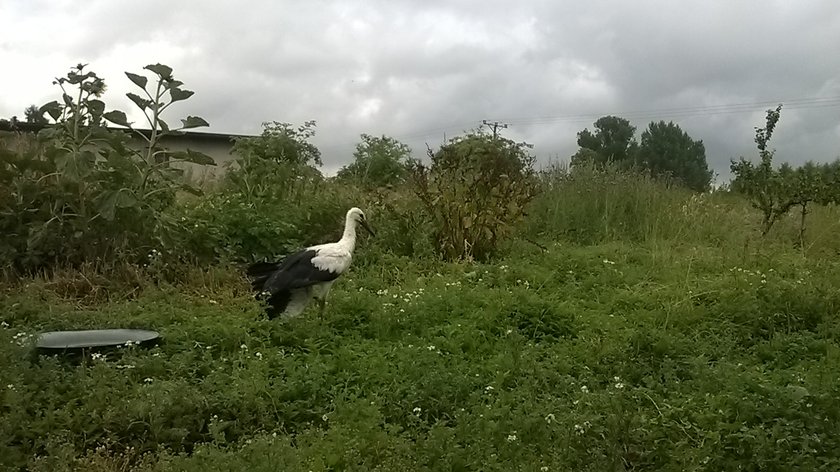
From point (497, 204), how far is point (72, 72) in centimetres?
442

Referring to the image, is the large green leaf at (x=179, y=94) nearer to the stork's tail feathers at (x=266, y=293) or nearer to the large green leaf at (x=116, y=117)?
the large green leaf at (x=116, y=117)

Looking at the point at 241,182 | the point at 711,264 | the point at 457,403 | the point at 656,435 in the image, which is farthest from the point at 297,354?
the point at 241,182

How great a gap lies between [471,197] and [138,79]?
11.9 feet

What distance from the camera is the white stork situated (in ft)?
19.8

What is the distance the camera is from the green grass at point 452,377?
12.0ft

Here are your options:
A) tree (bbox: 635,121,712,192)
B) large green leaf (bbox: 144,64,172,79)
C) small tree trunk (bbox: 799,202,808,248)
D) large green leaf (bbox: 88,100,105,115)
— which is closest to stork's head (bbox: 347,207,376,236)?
large green leaf (bbox: 144,64,172,79)

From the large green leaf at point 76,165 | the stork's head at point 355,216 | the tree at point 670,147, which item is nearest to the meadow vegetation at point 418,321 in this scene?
the large green leaf at point 76,165

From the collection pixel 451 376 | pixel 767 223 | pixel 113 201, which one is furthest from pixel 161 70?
pixel 767 223

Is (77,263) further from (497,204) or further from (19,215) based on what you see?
(497,204)

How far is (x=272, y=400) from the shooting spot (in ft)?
14.6

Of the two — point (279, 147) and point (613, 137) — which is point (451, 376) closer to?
point (279, 147)

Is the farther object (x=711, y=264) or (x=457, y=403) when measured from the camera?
(x=711, y=264)

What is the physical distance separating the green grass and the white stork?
211 mm

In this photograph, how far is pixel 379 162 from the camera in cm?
1420
